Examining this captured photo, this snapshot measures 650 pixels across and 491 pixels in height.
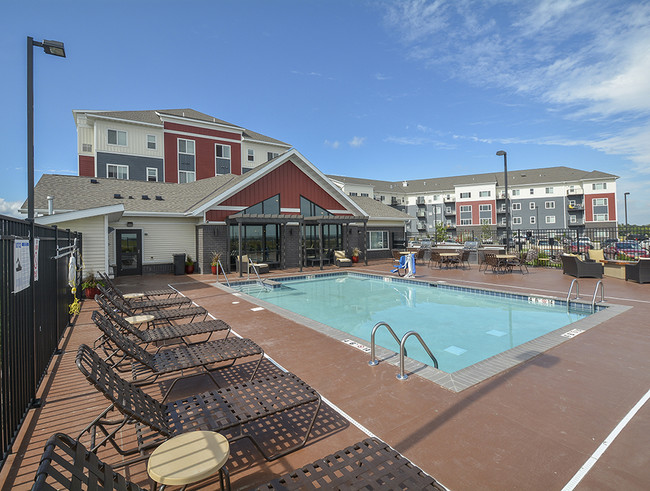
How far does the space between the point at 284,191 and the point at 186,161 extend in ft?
59.1

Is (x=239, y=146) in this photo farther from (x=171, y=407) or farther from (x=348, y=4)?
(x=171, y=407)

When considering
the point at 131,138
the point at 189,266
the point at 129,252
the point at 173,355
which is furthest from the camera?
the point at 131,138

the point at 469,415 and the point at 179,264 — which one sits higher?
the point at 179,264

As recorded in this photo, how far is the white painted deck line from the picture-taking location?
267 centimetres

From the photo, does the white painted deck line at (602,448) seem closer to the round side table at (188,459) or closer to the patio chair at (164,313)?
the round side table at (188,459)

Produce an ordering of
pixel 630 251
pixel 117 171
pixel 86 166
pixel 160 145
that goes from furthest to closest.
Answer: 1. pixel 160 145
2. pixel 117 171
3. pixel 86 166
4. pixel 630 251

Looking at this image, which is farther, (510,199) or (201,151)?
(510,199)

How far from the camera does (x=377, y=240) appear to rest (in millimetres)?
26438

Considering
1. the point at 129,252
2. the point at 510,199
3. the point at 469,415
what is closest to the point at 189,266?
the point at 129,252

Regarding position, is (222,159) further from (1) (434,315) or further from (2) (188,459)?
(2) (188,459)

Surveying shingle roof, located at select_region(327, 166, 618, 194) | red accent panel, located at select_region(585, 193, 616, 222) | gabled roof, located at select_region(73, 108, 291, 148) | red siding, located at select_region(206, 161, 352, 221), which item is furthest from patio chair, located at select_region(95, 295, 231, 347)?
red accent panel, located at select_region(585, 193, 616, 222)

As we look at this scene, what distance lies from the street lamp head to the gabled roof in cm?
2859

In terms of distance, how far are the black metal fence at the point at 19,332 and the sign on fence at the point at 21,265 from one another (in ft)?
0.04

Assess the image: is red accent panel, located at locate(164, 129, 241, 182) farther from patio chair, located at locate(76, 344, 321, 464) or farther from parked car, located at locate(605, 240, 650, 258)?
parked car, located at locate(605, 240, 650, 258)
